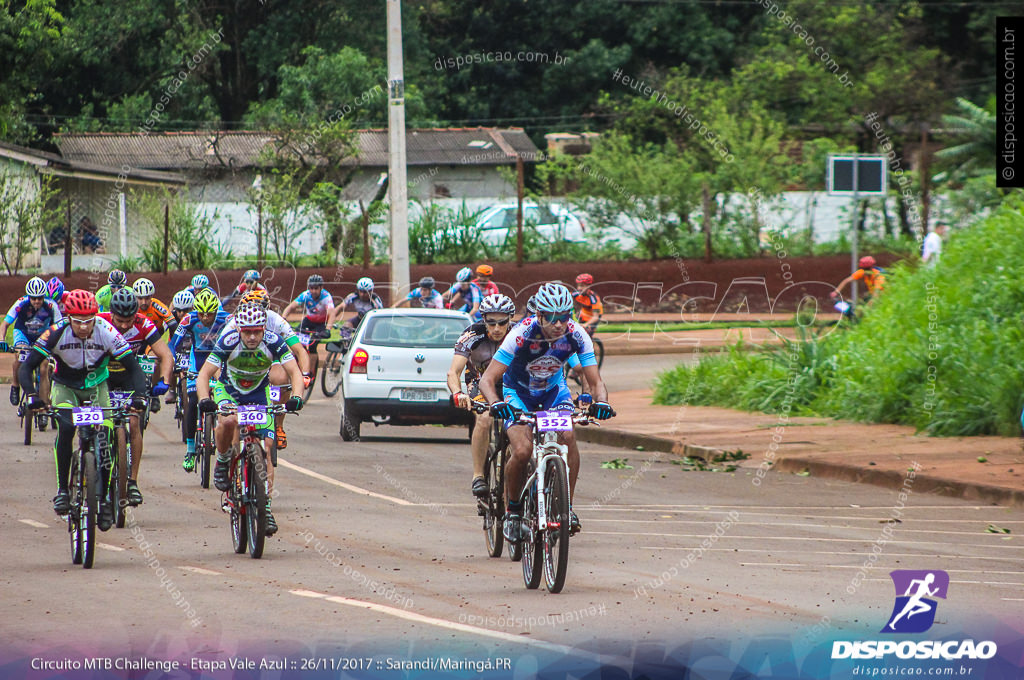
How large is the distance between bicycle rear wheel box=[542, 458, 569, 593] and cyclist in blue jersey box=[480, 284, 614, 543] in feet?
0.83

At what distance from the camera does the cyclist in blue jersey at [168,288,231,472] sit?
14.0 meters

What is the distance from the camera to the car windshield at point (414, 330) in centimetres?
1792

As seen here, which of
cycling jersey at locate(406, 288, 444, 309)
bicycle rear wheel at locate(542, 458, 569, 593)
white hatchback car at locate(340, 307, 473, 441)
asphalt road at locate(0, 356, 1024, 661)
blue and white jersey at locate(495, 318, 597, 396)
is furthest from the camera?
cycling jersey at locate(406, 288, 444, 309)

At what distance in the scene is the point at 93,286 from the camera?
30531 millimetres

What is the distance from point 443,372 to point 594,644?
10.3 m

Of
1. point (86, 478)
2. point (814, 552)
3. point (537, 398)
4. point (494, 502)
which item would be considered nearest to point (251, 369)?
point (86, 478)

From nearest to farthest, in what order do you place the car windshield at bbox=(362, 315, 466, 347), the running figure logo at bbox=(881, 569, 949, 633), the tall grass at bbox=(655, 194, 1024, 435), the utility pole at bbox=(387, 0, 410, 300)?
the running figure logo at bbox=(881, 569, 949, 633) < the tall grass at bbox=(655, 194, 1024, 435) < the car windshield at bbox=(362, 315, 466, 347) < the utility pole at bbox=(387, 0, 410, 300)

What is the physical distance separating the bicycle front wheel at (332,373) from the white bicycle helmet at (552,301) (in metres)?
13.9

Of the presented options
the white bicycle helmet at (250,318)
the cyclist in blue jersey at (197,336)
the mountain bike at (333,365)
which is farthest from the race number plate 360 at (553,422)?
the mountain bike at (333,365)

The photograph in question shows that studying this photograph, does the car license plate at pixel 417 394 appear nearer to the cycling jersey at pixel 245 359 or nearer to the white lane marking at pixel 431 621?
the cycling jersey at pixel 245 359

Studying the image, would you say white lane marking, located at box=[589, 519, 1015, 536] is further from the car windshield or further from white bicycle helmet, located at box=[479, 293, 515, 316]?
the car windshield

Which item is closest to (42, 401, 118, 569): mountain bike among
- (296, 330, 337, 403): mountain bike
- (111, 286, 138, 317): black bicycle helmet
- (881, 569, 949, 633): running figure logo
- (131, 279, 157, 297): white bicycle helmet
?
(111, 286, 138, 317): black bicycle helmet

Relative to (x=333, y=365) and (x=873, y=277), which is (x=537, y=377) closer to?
(x=333, y=365)

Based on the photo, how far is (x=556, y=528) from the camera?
8.76 meters
